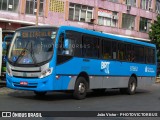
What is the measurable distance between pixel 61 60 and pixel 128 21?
35596 mm

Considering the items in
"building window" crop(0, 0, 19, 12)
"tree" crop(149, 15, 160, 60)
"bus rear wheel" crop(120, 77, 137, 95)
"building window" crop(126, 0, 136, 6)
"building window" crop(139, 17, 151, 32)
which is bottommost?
"bus rear wheel" crop(120, 77, 137, 95)

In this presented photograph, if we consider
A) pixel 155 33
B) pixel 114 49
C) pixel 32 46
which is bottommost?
pixel 114 49

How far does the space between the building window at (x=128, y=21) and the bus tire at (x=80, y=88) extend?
109 feet

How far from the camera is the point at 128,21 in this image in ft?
162

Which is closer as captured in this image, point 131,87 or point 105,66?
point 105,66

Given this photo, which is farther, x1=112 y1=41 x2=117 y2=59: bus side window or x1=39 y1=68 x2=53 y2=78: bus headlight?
x1=112 y1=41 x2=117 y2=59: bus side window

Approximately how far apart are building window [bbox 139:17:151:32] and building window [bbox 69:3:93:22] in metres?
10.6

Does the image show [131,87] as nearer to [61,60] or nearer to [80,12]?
[61,60]

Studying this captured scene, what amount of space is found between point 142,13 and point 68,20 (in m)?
14.7

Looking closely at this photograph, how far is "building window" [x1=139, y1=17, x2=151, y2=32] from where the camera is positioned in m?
51.5

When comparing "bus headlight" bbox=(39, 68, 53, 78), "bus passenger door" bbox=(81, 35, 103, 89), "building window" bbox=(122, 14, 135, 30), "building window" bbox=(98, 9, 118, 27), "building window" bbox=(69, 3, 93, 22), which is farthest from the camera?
"building window" bbox=(122, 14, 135, 30)

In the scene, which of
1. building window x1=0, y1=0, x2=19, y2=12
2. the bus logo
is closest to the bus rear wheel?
the bus logo

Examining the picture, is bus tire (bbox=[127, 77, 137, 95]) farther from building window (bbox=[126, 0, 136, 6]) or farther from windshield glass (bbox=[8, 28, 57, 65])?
building window (bbox=[126, 0, 136, 6])

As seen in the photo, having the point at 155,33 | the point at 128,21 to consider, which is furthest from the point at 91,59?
the point at 128,21
